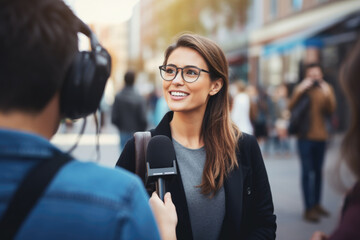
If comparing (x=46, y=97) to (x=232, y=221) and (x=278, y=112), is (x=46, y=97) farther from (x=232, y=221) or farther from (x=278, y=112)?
(x=278, y=112)

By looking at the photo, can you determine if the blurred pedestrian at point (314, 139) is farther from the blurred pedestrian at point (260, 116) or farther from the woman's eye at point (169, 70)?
the blurred pedestrian at point (260, 116)

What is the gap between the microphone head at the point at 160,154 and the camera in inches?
71.0

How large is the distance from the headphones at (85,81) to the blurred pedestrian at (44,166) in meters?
0.07

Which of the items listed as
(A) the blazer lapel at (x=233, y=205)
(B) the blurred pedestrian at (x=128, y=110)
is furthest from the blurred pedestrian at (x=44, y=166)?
(B) the blurred pedestrian at (x=128, y=110)

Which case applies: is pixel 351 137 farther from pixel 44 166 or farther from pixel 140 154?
pixel 140 154

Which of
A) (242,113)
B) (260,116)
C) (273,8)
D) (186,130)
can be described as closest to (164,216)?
(186,130)

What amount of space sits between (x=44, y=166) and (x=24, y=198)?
0.09 metres

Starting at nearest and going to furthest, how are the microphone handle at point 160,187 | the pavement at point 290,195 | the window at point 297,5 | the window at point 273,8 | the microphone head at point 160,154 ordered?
the microphone handle at point 160,187, the microphone head at point 160,154, the pavement at point 290,195, the window at point 297,5, the window at point 273,8

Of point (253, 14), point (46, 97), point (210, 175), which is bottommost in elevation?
point (210, 175)

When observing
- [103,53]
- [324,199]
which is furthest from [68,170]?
[324,199]

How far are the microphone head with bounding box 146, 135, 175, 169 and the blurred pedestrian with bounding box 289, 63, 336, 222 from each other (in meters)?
4.27

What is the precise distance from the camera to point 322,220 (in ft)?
18.2

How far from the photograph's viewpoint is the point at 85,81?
1.21m

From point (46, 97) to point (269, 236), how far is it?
161 cm
